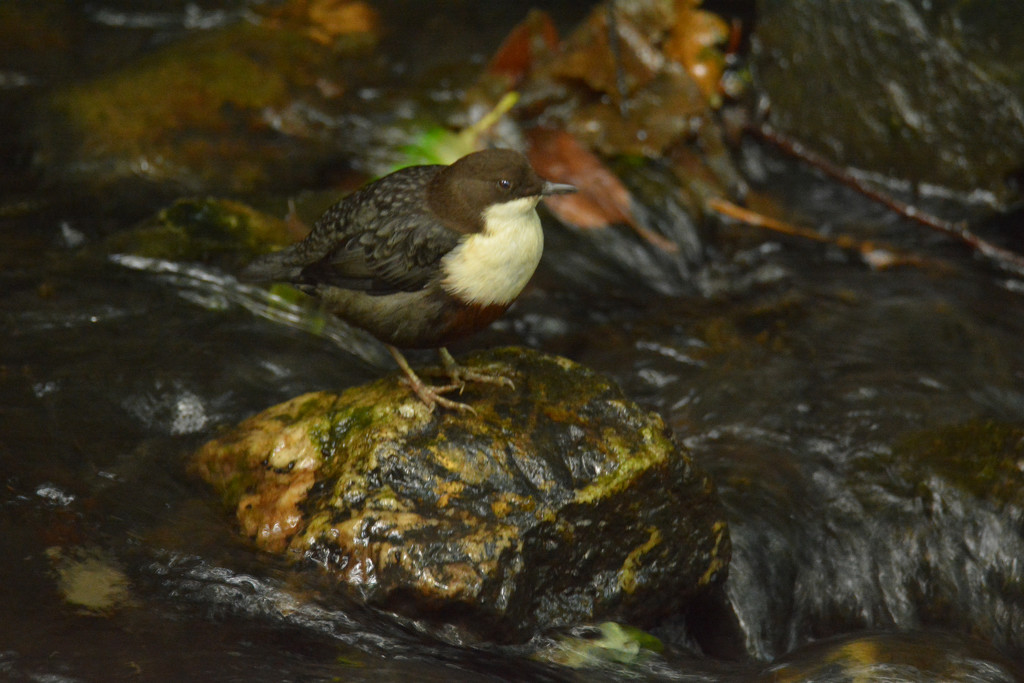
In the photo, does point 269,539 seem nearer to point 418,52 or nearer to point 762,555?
point 762,555

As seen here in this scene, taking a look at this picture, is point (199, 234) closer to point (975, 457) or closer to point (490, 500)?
point (490, 500)

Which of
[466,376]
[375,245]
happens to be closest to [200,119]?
[375,245]

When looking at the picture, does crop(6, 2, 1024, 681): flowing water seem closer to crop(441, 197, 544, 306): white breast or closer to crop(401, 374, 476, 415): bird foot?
crop(401, 374, 476, 415): bird foot

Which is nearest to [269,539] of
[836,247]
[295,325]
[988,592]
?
[295,325]

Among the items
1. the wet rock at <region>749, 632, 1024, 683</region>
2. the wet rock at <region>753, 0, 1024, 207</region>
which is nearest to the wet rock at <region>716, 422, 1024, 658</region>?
the wet rock at <region>749, 632, 1024, 683</region>

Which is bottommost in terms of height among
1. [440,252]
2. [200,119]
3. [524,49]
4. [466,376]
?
[466,376]

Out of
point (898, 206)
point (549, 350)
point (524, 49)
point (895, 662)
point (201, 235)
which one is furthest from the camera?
point (524, 49)
